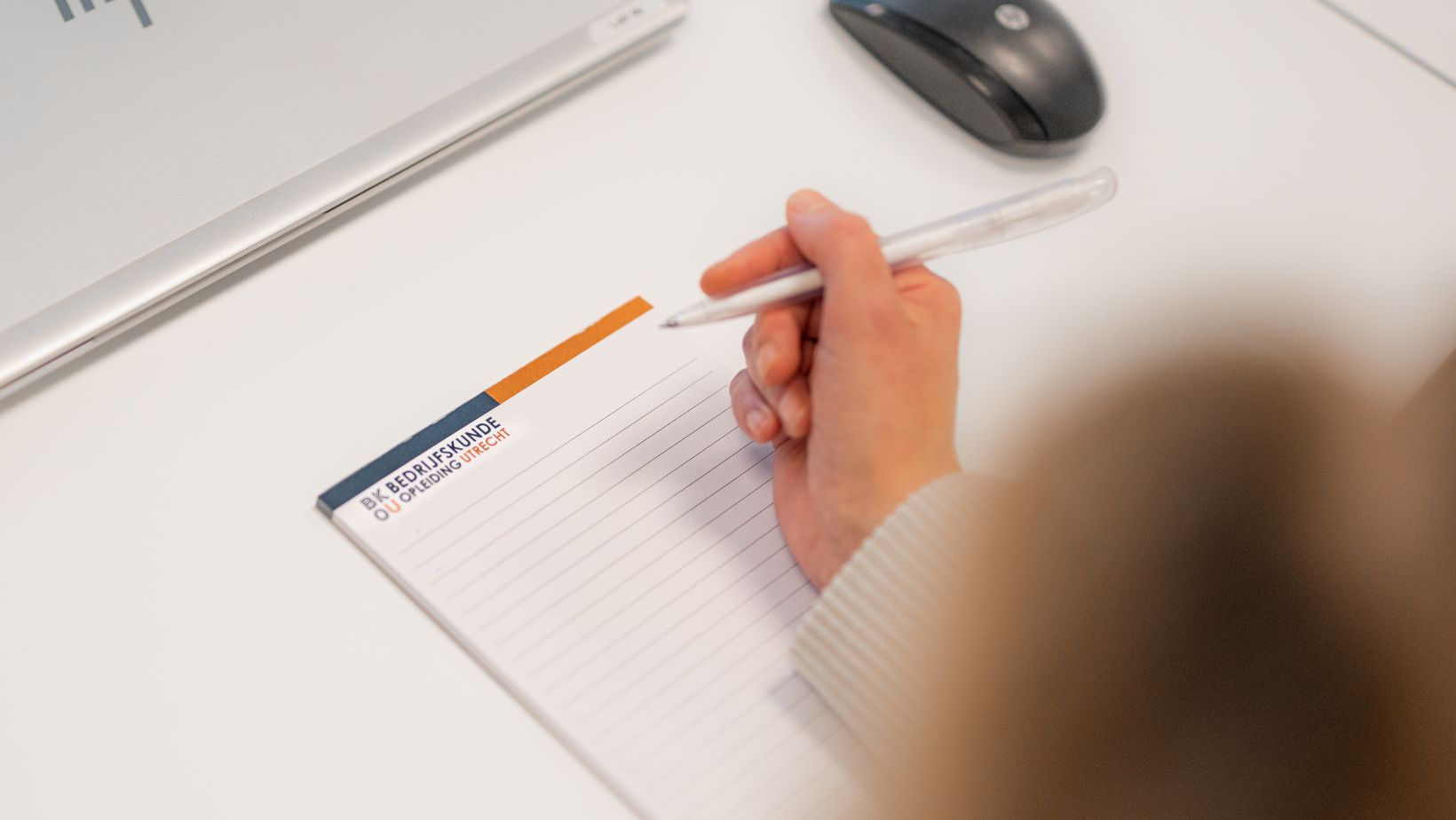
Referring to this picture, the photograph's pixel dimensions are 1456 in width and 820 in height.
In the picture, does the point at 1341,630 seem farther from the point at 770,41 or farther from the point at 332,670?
the point at 770,41

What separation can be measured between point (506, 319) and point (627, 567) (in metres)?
0.17

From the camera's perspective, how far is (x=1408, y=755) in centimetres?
28

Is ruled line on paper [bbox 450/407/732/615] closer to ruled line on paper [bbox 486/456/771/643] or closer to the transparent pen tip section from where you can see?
ruled line on paper [bbox 486/456/771/643]

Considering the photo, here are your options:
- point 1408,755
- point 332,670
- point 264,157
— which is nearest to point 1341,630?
point 1408,755

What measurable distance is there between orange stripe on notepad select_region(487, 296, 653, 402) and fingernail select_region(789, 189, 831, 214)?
0.12 metres

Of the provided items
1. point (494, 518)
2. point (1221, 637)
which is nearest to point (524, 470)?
point (494, 518)

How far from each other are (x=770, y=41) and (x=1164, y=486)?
521mm

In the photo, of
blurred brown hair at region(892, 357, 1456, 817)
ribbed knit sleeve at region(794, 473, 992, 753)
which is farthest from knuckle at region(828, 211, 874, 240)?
blurred brown hair at region(892, 357, 1456, 817)

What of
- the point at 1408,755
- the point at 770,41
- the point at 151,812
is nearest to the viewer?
the point at 1408,755

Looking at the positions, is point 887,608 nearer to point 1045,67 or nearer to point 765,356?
point 765,356

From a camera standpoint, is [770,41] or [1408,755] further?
[770,41]

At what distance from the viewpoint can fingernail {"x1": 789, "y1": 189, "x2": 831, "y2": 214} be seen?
53cm

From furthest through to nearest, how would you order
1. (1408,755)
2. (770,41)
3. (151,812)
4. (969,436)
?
(770,41), (969,436), (151,812), (1408,755)

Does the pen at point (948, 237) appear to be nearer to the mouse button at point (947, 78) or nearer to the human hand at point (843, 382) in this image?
the human hand at point (843, 382)
